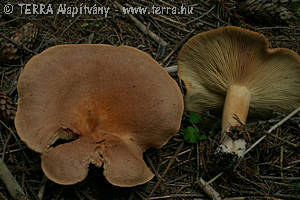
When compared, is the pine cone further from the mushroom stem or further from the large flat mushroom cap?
the mushroom stem

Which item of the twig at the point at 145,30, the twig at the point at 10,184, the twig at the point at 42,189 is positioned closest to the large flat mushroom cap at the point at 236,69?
the twig at the point at 145,30

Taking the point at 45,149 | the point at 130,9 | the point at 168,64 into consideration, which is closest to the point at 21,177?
the point at 45,149

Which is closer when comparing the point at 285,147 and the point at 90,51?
the point at 90,51

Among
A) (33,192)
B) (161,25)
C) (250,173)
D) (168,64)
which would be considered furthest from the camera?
(161,25)

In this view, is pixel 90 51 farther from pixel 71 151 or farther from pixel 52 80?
pixel 71 151

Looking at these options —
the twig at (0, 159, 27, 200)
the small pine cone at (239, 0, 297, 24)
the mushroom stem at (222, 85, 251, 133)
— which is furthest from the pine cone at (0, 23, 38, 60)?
the small pine cone at (239, 0, 297, 24)

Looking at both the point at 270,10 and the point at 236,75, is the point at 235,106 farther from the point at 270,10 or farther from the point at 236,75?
the point at 270,10
